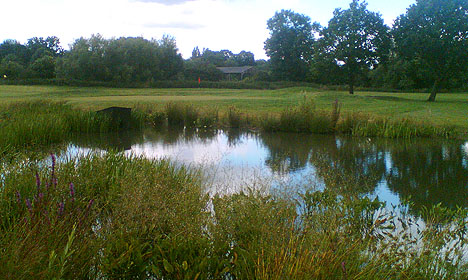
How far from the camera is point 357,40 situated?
29.3 m

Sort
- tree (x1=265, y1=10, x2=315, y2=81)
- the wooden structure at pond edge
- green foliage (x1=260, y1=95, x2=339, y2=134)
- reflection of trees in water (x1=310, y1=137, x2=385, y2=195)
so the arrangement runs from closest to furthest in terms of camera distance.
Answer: reflection of trees in water (x1=310, y1=137, x2=385, y2=195) < green foliage (x1=260, y1=95, x2=339, y2=134) < the wooden structure at pond edge < tree (x1=265, y1=10, x2=315, y2=81)

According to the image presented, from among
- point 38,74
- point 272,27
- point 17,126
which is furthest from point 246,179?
point 272,27

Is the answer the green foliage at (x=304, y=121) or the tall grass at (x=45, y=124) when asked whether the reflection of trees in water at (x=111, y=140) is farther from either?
the green foliage at (x=304, y=121)

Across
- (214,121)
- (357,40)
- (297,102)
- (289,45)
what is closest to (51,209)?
(214,121)

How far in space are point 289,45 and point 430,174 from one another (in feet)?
160

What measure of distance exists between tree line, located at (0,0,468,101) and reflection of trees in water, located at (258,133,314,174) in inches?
717

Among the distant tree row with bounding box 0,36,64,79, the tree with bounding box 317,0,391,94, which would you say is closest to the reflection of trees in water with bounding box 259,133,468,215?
the tree with bounding box 317,0,391,94

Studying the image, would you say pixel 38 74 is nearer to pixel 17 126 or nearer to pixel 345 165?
pixel 17 126

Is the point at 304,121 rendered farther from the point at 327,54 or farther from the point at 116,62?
the point at 116,62

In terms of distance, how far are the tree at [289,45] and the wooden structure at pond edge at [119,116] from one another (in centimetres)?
4072

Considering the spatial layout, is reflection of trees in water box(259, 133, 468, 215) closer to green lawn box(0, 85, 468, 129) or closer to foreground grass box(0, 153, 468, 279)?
foreground grass box(0, 153, 468, 279)

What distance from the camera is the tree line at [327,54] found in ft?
86.6

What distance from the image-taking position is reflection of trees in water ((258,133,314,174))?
25.7 feet

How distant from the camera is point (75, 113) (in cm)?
1255
